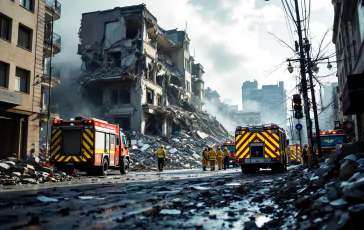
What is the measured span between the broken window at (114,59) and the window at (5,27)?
1999 cm

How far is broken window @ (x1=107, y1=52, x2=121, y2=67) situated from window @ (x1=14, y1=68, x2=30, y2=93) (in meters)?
19.2

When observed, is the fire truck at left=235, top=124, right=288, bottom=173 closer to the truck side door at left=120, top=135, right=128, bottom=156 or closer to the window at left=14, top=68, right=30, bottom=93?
the truck side door at left=120, top=135, right=128, bottom=156

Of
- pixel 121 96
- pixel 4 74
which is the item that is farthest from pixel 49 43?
pixel 121 96

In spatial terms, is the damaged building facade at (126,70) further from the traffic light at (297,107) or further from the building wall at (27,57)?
the traffic light at (297,107)

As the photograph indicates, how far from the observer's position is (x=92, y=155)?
15.9 meters

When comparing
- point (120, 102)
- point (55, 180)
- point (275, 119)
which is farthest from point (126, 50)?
point (275, 119)

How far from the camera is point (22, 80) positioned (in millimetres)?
20438

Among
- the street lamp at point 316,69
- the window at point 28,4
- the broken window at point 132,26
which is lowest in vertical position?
the street lamp at point 316,69

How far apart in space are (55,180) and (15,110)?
27.4 feet

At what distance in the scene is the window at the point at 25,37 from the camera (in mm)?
20566

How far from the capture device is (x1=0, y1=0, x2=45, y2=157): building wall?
19125 millimetres

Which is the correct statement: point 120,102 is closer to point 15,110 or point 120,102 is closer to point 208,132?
point 208,132

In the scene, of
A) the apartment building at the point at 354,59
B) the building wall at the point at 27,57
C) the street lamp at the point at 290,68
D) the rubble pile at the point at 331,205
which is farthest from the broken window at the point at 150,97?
the rubble pile at the point at 331,205

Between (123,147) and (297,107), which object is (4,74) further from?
(297,107)
